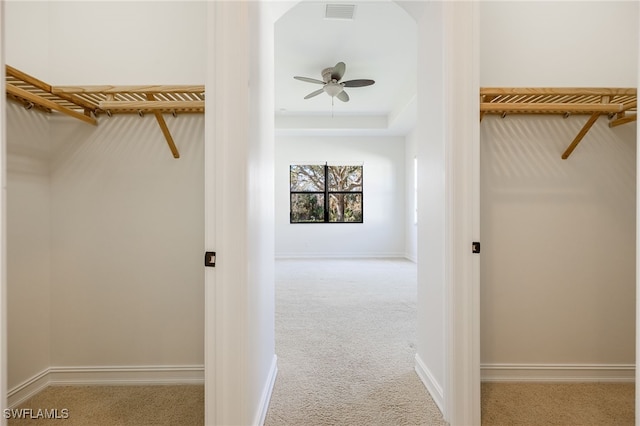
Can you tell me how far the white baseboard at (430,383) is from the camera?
65.3 inches

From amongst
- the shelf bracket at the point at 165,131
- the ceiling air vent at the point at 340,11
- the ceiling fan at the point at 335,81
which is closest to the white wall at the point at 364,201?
the ceiling fan at the point at 335,81

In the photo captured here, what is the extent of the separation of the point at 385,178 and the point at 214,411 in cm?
661

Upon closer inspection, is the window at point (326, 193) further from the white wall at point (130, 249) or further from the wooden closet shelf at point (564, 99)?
the wooden closet shelf at point (564, 99)

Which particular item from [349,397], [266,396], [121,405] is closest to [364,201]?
[349,397]

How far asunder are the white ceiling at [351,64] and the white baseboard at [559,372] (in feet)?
9.66

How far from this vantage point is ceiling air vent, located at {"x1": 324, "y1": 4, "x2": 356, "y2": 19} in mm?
3041

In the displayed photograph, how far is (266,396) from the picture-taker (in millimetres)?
1693

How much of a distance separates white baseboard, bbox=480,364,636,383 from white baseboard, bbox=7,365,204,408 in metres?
1.68

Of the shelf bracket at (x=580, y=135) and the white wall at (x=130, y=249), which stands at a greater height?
the shelf bracket at (x=580, y=135)

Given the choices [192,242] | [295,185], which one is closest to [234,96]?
[192,242]

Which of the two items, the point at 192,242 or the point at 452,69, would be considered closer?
the point at 452,69

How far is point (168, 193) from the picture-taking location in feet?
6.35

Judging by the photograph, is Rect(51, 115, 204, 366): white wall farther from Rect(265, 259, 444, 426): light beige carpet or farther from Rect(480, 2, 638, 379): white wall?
Rect(480, 2, 638, 379): white wall

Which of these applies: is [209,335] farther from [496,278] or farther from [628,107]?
[628,107]
